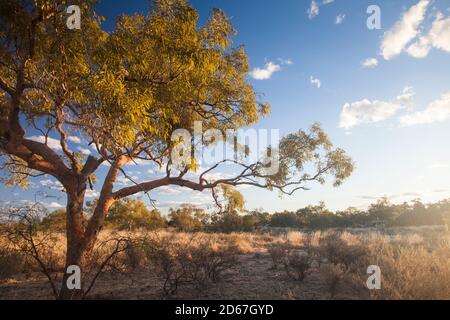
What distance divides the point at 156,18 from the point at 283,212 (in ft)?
129

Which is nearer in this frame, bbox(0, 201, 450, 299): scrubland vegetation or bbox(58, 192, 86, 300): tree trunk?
bbox(0, 201, 450, 299): scrubland vegetation

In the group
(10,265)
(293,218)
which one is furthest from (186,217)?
(10,265)

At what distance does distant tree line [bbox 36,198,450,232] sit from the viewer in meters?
29.1

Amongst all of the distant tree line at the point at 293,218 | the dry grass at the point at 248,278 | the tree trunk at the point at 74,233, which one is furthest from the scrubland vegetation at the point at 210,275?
the distant tree line at the point at 293,218

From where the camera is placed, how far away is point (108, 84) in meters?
4.16

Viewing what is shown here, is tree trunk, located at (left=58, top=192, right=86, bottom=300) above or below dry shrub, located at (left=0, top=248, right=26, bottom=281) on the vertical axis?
above

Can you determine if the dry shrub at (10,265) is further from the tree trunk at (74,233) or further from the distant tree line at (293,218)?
the distant tree line at (293,218)

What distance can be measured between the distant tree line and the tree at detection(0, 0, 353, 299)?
67.5 ft

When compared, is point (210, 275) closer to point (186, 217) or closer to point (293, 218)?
point (186, 217)

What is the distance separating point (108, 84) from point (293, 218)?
39030 millimetres

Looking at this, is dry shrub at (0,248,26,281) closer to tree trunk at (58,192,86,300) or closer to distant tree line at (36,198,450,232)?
tree trunk at (58,192,86,300)

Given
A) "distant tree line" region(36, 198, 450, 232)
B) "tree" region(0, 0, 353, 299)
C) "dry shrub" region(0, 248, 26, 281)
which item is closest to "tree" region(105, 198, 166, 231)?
"distant tree line" region(36, 198, 450, 232)

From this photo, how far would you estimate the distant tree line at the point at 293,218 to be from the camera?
29094 millimetres
